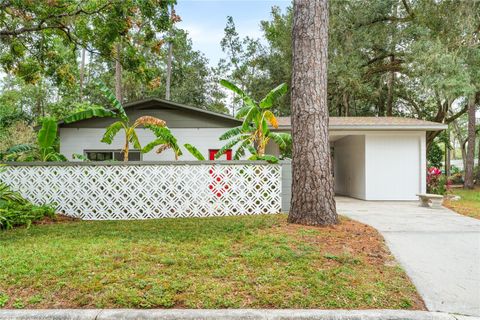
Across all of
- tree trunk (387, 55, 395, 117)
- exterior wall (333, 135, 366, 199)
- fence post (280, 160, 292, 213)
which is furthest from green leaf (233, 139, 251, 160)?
tree trunk (387, 55, 395, 117)

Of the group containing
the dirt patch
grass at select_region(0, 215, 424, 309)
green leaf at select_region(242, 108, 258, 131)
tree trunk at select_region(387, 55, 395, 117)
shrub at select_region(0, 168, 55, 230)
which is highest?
tree trunk at select_region(387, 55, 395, 117)

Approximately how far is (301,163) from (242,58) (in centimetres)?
2223

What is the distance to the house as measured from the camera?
36.0 feet

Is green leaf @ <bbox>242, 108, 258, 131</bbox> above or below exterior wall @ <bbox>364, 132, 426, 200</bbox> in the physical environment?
above

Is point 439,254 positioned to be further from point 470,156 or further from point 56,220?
point 470,156

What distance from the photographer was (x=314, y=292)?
313 centimetres

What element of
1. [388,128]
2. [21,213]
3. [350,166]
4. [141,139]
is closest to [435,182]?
[388,128]

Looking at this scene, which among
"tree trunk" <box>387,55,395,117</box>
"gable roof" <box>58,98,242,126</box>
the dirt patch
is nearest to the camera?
the dirt patch

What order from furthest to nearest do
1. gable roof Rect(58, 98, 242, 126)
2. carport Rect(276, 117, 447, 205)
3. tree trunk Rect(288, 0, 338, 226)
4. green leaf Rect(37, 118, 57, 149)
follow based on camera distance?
1. carport Rect(276, 117, 447, 205)
2. gable roof Rect(58, 98, 242, 126)
3. green leaf Rect(37, 118, 57, 149)
4. tree trunk Rect(288, 0, 338, 226)

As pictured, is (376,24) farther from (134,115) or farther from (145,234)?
(145,234)

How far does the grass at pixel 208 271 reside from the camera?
303 centimetres

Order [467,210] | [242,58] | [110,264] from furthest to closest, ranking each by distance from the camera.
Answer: [242,58]
[467,210]
[110,264]

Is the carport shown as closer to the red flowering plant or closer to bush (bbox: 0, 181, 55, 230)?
the red flowering plant

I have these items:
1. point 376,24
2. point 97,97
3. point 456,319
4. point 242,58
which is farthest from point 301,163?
point 97,97
